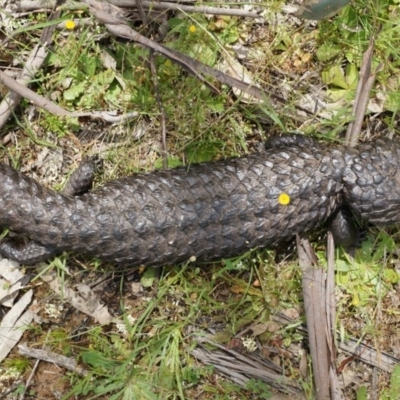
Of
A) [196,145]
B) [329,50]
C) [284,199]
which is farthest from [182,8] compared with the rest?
[284,199]

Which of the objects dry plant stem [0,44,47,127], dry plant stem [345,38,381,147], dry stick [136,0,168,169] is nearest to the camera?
dry stick [136,0,168,169]

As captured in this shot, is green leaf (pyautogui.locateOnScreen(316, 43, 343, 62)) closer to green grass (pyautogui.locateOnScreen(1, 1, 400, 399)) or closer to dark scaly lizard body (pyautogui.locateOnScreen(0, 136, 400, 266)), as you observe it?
green grass (pyautogui.locateOnScreen(1, 1, 400, 399))

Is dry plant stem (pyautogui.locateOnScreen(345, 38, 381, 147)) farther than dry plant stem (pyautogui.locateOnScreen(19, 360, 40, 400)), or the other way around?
dry plant stem (pyautogui.locateOnScreen(19, 360, 40, 400))

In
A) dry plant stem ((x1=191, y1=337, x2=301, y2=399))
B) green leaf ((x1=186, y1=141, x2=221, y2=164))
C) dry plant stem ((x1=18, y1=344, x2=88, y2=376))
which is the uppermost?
green leaf ((x1=186, y1=141, x2=221, y2=164))

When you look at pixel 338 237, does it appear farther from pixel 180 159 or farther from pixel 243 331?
pixel 180 159

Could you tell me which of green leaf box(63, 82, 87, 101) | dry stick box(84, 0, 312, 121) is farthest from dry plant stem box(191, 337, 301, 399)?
green leaf box(63, 82, 87, 101)

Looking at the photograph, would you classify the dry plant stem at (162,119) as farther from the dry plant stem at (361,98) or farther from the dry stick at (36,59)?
the dry plant stem at (361,98)

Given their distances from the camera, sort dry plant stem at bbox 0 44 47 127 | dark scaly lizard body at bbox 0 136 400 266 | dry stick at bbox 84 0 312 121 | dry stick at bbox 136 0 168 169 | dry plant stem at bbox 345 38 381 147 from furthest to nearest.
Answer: dry plant stem at bbox 0 44 47 127, dry plant stem at bbox 345 38 381 147, dry stick at bbox 136 0 168 169, dry stick at bbox 84 0 312 121, dark scaly lizard body at bbox 0 136 400 266
